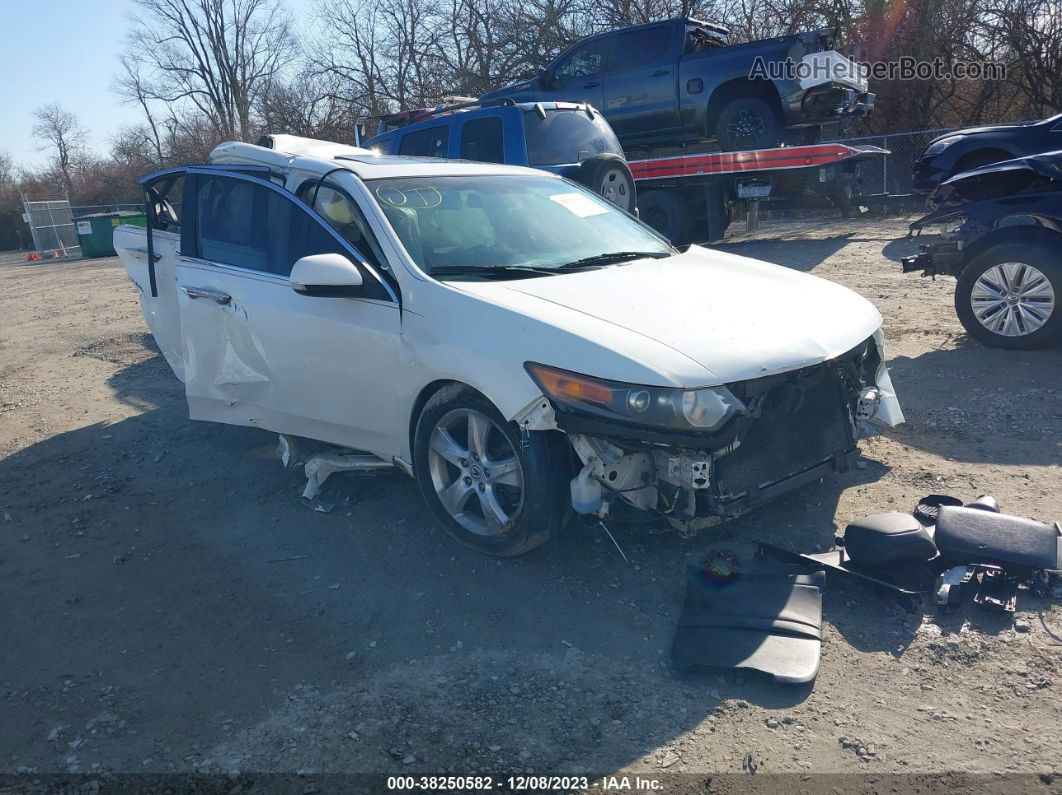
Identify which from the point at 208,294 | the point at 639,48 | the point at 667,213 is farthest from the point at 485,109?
the point at 208,294

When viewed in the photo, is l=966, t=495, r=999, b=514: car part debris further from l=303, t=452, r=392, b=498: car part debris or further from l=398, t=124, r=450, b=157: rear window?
l=398, t=124, r=450, b=157: rear window

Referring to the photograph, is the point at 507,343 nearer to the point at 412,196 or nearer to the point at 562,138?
the point at 412,196

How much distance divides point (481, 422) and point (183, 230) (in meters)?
2.76

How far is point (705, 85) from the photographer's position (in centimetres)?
1228

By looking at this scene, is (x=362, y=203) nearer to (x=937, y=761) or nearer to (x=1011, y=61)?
(x=937, y=761)

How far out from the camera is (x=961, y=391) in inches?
226

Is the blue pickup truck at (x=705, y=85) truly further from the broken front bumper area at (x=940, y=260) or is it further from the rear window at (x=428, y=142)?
the broken front bumper area at (x=940, y=260)

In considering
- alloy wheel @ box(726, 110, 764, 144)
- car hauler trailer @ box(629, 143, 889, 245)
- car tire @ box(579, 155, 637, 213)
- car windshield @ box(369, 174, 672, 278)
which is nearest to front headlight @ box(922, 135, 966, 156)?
car hauler trailer @ box(629, 143, 889, 245)

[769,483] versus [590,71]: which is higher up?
[590,71]

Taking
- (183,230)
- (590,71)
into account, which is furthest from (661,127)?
(183,230)

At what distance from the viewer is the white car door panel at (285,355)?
4090 mm

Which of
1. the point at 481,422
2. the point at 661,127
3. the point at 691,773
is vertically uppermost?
the point at 661,127

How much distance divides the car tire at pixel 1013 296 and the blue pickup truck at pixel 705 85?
6.15 m

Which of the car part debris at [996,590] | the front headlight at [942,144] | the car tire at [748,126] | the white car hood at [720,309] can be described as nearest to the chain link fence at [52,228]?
the car tire at [748,126]
